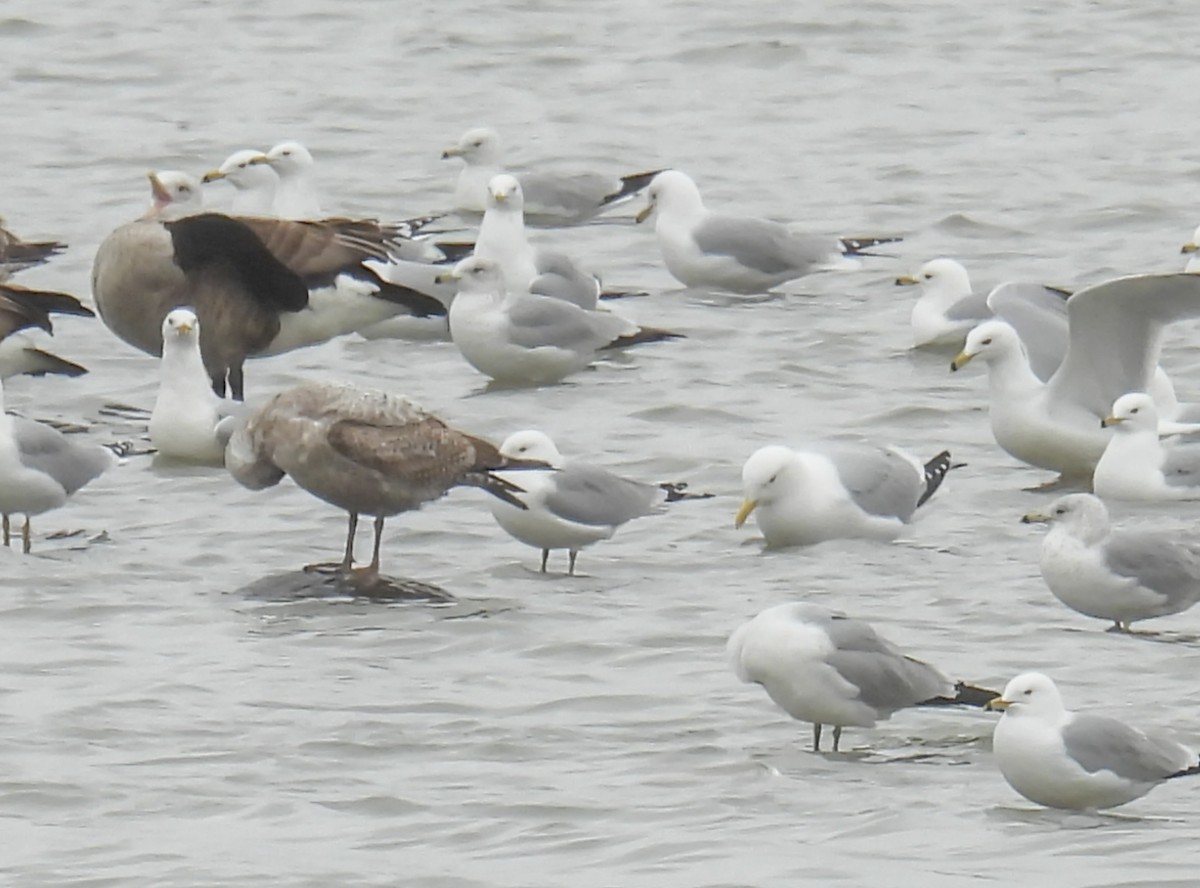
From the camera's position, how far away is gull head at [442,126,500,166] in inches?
704

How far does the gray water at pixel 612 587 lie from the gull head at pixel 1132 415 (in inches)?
12.8

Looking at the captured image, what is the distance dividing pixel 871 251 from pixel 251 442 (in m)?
6.85

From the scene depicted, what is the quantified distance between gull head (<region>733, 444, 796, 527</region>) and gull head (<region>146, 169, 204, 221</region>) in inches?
200

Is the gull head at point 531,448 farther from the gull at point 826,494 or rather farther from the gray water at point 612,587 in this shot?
the gull at point 826,494

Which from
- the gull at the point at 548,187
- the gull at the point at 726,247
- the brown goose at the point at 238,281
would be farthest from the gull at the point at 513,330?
the gull at the point at 548,187

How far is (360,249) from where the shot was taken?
44.5 ft

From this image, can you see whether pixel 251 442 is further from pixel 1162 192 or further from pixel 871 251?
pixel 1162 192

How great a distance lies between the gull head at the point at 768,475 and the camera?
35.2ft

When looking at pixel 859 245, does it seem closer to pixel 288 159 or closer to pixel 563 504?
pixel 288 159

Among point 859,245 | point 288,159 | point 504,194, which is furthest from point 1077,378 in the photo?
point 288,159

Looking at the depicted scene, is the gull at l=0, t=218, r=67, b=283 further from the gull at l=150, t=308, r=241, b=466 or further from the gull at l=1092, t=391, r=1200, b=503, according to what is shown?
the gull at l=1092, t=391, r=1200, b=503

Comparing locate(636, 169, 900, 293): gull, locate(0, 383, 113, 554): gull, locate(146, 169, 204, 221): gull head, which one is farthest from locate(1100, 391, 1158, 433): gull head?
locate(146, 169, 204, 221): gull head

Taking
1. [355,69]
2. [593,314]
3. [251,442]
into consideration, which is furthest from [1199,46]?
[251,442]

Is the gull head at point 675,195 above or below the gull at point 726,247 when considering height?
above
